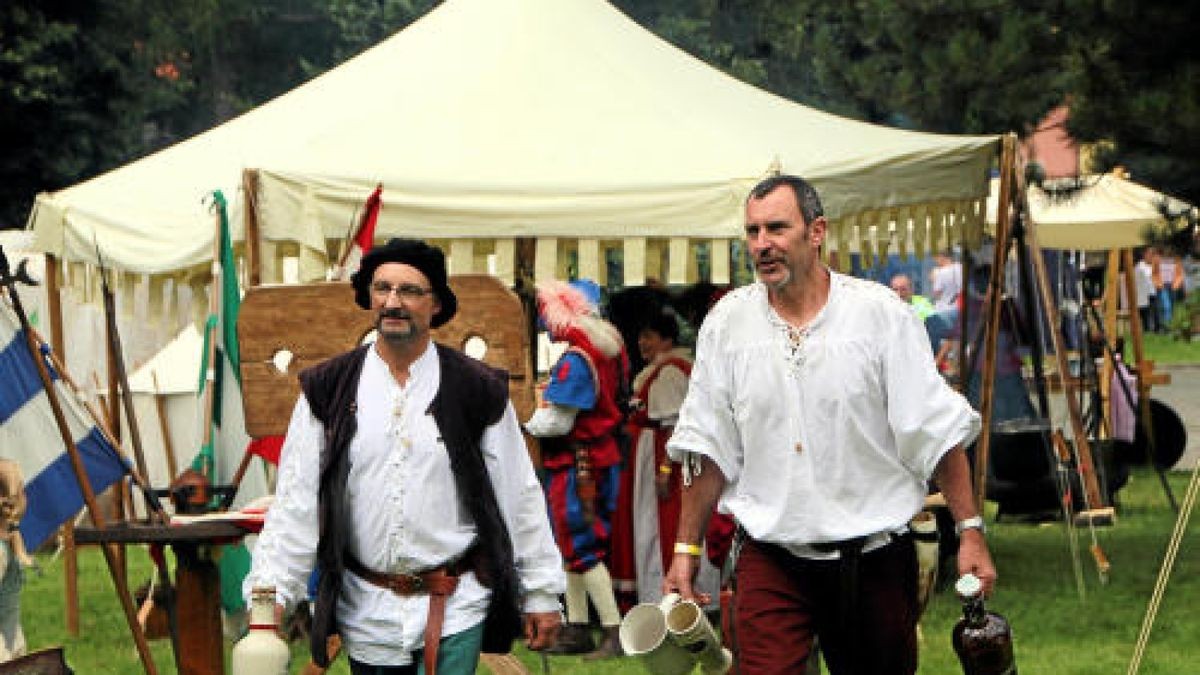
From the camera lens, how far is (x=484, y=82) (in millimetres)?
13047

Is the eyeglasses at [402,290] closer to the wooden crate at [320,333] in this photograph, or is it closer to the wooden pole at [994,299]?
the wooden crate at [320,333]

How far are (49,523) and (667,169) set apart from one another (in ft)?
11.2

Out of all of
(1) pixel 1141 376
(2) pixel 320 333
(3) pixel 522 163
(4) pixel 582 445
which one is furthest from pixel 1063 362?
(1) pixel 1141 376

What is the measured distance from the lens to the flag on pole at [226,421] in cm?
1053

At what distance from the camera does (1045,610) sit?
Answer: 13008 mm

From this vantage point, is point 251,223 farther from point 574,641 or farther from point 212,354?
point 574,641

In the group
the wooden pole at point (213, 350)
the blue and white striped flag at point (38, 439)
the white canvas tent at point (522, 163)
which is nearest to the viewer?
the blue and white striped flag at point (38, 439)

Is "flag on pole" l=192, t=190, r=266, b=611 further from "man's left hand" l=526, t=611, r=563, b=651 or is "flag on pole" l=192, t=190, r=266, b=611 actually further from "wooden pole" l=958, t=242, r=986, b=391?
"wooden pole" l=958, t=242, r=986, b=391

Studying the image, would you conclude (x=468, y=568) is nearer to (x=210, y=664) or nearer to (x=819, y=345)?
(x=819, y=345)

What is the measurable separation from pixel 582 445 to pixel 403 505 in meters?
5.66

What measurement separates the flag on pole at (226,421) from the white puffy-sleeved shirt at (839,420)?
409cm

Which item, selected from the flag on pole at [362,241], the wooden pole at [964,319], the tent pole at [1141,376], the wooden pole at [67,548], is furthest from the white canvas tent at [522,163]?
the tent pole at [1141,376]

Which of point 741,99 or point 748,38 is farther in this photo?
point 748,38

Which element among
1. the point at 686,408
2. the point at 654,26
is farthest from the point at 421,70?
the point at 654,26
